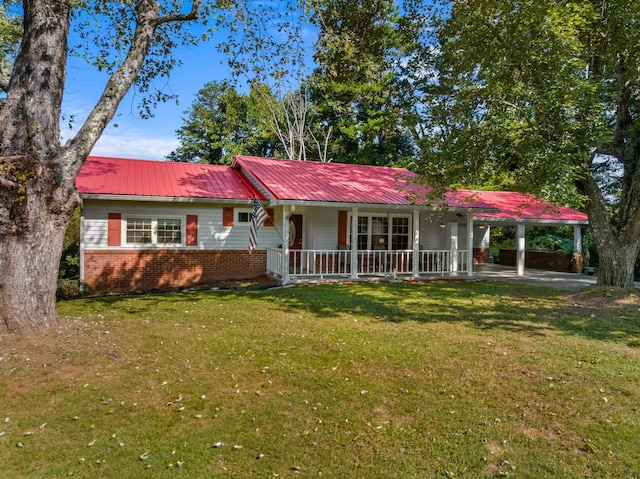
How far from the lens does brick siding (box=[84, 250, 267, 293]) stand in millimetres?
11859

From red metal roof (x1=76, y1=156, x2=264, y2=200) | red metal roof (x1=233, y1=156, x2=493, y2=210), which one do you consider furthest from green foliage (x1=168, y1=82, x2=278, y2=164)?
red metal roof (x1=76, y1=156, x2=264, y2=200)

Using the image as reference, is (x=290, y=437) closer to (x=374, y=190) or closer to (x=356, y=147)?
(x=374, y=190)

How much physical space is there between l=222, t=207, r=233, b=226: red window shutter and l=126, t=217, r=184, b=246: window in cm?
129

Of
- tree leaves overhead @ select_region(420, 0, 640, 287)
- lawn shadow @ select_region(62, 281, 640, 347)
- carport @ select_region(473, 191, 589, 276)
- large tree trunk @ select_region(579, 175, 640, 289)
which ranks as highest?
tree leaves overhead @ select_region(420, 0, 640, 287)

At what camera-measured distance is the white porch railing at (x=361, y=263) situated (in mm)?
13039

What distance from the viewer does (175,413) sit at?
158 inches

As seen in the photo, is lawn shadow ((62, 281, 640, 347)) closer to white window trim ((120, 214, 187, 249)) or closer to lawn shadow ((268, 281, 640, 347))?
lawn shadow ((268, 281, 640, 347))

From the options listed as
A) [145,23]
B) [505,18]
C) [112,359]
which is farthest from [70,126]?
[505,18]

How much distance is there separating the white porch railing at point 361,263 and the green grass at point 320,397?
5188mm

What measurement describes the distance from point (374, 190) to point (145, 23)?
9138 mm

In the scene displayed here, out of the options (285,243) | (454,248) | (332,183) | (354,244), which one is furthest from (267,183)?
(454,248)

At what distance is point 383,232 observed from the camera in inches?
594

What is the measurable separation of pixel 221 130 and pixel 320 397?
105ft

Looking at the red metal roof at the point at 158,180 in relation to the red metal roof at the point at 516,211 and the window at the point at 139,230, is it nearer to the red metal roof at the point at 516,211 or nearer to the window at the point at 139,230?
the window at the point at 139,230
